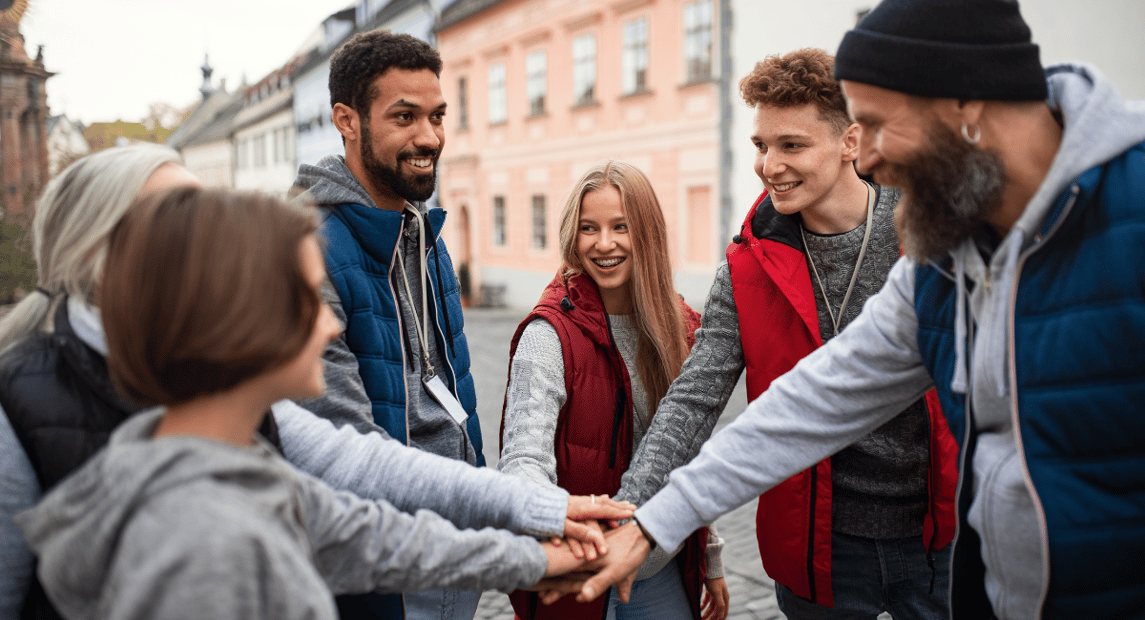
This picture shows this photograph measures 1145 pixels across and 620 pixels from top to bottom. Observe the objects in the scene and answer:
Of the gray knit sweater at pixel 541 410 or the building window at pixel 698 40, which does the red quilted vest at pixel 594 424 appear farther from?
the building window at pixel 698 40

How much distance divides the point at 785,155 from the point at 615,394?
34.6 inches

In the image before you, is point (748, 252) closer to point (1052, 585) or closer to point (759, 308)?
point (759, 308)

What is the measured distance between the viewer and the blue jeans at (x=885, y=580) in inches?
84.6

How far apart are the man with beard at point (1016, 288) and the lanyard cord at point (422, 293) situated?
123 centimetres

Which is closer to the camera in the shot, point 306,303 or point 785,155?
point 306,303

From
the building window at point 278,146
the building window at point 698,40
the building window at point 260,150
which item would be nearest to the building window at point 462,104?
the building window at point 698,40

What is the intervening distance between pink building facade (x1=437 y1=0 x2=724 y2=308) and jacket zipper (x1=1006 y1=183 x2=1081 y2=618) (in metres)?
10.8

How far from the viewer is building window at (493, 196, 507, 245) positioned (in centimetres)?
2292

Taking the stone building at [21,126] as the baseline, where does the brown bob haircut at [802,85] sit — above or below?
below

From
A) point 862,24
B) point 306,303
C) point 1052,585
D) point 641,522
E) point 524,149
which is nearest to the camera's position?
point 306,303

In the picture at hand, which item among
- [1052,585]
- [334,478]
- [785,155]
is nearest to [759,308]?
[785,155]

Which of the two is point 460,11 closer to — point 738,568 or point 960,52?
point 738,568

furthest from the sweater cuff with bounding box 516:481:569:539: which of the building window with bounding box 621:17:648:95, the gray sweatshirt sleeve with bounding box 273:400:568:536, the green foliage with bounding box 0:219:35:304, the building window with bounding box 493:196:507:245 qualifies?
the building window with bounding box 493:196:507:245

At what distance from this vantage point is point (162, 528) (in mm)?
980
